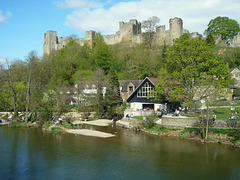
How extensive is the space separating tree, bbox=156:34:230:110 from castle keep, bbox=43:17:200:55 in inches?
1401

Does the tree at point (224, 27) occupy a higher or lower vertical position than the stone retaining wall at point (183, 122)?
higher

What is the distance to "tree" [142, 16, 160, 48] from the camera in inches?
2948

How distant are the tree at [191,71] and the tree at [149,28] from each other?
45.7 m

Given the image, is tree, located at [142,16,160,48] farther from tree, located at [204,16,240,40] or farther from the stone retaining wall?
the stone retaining wall

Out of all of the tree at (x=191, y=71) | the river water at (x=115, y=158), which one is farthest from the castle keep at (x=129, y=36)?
the river water at (x=115, y=158)

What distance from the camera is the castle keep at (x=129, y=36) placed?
6875 centimetres

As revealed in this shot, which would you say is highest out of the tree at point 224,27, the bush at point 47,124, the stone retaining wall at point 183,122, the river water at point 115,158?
the tree at point 224,27

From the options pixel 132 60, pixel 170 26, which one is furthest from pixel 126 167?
pixel 170 26

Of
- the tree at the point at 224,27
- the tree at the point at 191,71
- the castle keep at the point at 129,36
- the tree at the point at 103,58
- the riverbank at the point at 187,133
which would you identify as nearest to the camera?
the riverbank at the point at 187,133

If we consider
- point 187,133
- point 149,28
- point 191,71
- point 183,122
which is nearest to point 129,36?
point 149,28

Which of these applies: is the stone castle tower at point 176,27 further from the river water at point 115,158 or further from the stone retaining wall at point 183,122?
the river water at point 115,158

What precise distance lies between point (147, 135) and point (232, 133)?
848 centimetres

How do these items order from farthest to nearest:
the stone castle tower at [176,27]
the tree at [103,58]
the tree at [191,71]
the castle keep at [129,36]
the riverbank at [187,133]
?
the castle keep at [129,36] → the stone castle tower at [176,27] → the tree at [103,58] → the tree at [191,71] → the riverbank at [187,133]

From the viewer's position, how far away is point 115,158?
1845 centimetres
